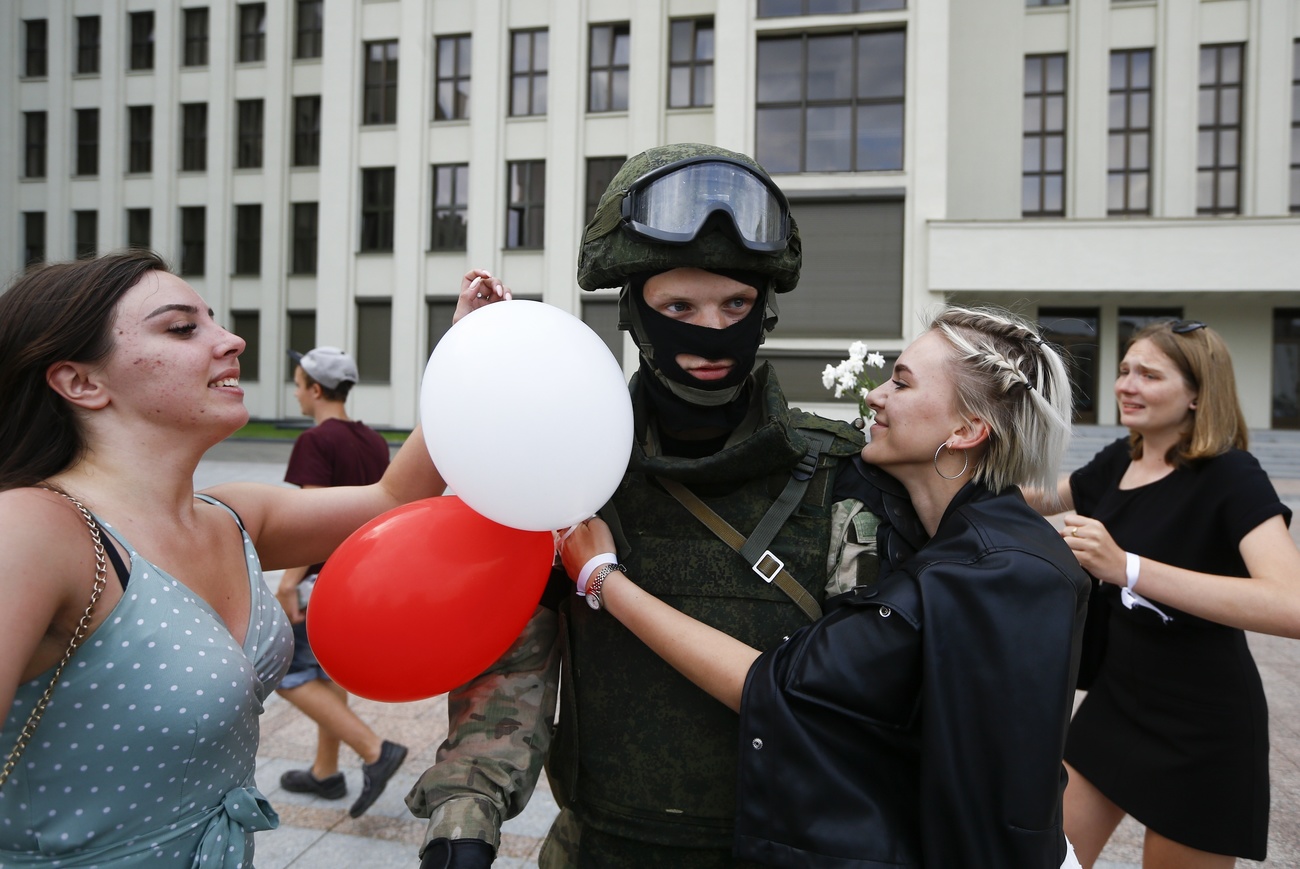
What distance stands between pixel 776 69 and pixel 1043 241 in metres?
7.40

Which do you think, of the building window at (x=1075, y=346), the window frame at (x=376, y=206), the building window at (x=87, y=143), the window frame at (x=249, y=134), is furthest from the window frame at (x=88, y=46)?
the building window at (x=1075, y=346)

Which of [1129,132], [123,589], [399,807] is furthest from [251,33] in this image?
[123,589]

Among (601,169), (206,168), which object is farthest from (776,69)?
(206,168)

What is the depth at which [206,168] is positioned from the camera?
25172mm

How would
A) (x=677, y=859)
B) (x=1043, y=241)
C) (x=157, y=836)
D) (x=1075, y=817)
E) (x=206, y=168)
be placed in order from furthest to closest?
(x=206, y=168) < (x=1043, y=241) < (x=1075, y=817) < (x=677, y=859) < (x=157, y=836)

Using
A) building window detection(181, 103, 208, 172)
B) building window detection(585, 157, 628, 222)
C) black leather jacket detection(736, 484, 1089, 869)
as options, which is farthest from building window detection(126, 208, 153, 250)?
black leather jacket detection(736, 484, 1089, 869)

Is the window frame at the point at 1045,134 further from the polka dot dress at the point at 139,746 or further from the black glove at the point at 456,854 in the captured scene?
the polka dot dress at the point at 139,746

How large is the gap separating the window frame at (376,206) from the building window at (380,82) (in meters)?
1.59

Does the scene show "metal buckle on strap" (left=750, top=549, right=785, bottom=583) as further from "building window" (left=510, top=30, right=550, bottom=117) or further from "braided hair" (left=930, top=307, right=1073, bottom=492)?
"building window" (left=510, top=30, right=550, bottom=117)

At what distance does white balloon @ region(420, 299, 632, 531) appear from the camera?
1409 millimetres

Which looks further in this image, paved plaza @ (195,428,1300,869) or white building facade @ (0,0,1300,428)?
white building facade @ (0,0,1300,428)

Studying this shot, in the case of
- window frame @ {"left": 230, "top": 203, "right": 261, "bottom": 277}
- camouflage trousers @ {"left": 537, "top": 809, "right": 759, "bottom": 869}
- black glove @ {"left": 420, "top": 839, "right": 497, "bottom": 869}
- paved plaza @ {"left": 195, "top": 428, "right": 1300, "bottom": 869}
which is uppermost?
window frame @ {"left": 230, "top": 203, "right": 261, "bottom": 277}

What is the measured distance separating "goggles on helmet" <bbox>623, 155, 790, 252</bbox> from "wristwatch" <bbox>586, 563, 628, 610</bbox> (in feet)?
2.27

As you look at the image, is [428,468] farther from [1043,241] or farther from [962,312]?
[1043,241]
